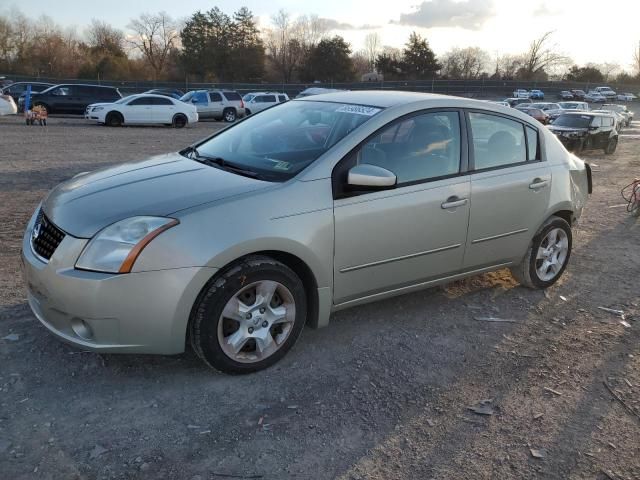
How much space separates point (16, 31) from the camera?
59.2 m

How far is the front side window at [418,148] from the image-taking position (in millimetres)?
3834

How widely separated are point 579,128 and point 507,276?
52.3ft

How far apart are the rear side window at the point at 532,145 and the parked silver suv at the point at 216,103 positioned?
24919 millimetres

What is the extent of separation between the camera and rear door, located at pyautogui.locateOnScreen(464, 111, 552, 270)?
4.30 metres

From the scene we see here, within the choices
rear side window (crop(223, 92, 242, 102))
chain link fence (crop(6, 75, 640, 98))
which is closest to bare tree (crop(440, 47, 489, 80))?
chain link fence (crop(6, 75, 640, 98))

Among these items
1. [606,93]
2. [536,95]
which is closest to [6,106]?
[536,95]

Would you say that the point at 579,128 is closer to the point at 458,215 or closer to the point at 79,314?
the point at 458,215

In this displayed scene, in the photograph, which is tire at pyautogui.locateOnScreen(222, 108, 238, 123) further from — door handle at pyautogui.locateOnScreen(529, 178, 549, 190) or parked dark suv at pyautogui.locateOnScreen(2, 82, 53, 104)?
door handle at pyautogui.locateOnScreen(529, 178, 549, 190)

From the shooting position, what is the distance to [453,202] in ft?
13.4

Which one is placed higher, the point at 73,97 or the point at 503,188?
the point at 503,188

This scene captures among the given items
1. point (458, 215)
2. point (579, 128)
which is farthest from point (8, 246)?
point (579, 128)

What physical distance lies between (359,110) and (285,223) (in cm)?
123

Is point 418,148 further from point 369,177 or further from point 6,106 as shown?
point 6,106

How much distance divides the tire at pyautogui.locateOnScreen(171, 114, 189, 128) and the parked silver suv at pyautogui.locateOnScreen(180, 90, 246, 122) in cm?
410
